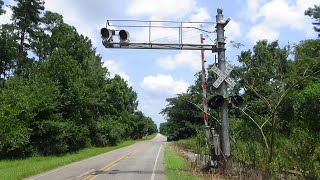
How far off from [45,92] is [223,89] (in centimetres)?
2268

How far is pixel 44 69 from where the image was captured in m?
42.6

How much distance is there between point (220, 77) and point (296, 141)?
6.03 meters

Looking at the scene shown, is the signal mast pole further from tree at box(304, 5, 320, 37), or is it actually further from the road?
tree at box(304, 5, 320, 37)

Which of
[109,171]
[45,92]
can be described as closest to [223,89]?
[109,171]

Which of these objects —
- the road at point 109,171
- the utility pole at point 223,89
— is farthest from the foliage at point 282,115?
the road at point 109,171

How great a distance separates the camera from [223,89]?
19.1 meters

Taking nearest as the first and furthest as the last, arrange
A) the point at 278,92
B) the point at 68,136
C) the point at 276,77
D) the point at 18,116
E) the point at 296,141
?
the point at 296,141, the point at 278,92, the point at 276,77, the point at 18,116, the point at 68,136

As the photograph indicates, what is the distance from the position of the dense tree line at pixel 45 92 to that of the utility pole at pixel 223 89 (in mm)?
17539

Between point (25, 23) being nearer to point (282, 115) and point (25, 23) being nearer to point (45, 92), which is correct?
point (45, 92)

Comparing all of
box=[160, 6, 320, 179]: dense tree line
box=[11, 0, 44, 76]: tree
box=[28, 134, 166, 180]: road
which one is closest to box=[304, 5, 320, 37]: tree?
box=[160, 6, 320, 179]: dense tree line

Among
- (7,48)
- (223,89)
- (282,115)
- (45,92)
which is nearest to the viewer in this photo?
(223,89)

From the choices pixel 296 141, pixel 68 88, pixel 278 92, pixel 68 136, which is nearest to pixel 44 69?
pixel 68 88

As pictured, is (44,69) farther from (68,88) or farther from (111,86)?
(111,86)

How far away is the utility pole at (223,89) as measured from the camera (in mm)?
19031
